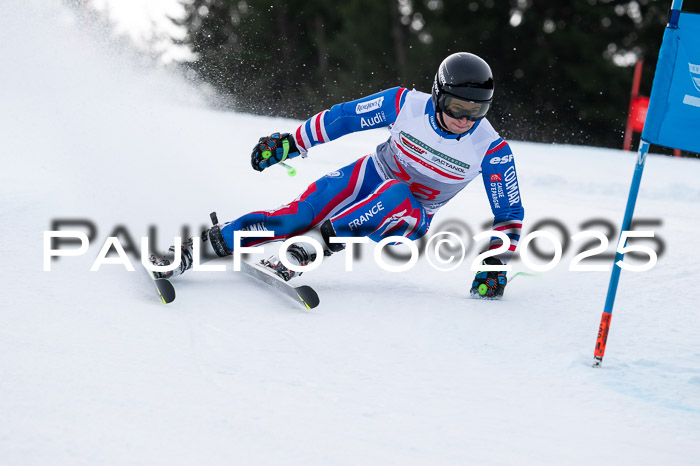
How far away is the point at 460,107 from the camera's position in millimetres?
3416

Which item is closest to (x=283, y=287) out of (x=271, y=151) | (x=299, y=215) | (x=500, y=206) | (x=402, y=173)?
(x=299, y=215)

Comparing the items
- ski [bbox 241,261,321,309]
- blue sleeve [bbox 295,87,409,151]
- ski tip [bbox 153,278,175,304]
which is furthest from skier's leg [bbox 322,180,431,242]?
ski tip [bbox 153,278,175,304]

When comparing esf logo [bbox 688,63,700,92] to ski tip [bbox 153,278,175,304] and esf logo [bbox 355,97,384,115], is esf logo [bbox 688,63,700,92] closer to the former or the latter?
esf logo [bbox 355,97,384,115]

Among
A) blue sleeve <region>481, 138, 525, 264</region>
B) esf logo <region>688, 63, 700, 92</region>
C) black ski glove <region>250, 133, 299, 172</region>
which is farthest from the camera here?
black ski glove <region>250, 133, 299, 172</region>

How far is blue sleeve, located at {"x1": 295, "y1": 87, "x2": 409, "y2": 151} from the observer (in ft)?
12.3

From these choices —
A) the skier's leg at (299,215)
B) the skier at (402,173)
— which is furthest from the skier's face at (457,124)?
the skier's leg at (299,215)

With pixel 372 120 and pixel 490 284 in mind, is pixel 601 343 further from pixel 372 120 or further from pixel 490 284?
pixel 372 120

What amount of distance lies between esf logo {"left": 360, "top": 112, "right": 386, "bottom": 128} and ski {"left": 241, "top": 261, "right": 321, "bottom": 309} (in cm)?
93

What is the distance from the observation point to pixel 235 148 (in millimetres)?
7992

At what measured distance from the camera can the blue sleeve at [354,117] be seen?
3740 millimetres

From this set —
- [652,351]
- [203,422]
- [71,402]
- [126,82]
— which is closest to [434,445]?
[203,422]

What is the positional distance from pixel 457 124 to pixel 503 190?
0.46 meters

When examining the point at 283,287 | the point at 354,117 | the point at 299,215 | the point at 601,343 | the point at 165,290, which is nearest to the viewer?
the point at 601,343

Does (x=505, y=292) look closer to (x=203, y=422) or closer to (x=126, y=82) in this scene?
(x=203, y=422)
